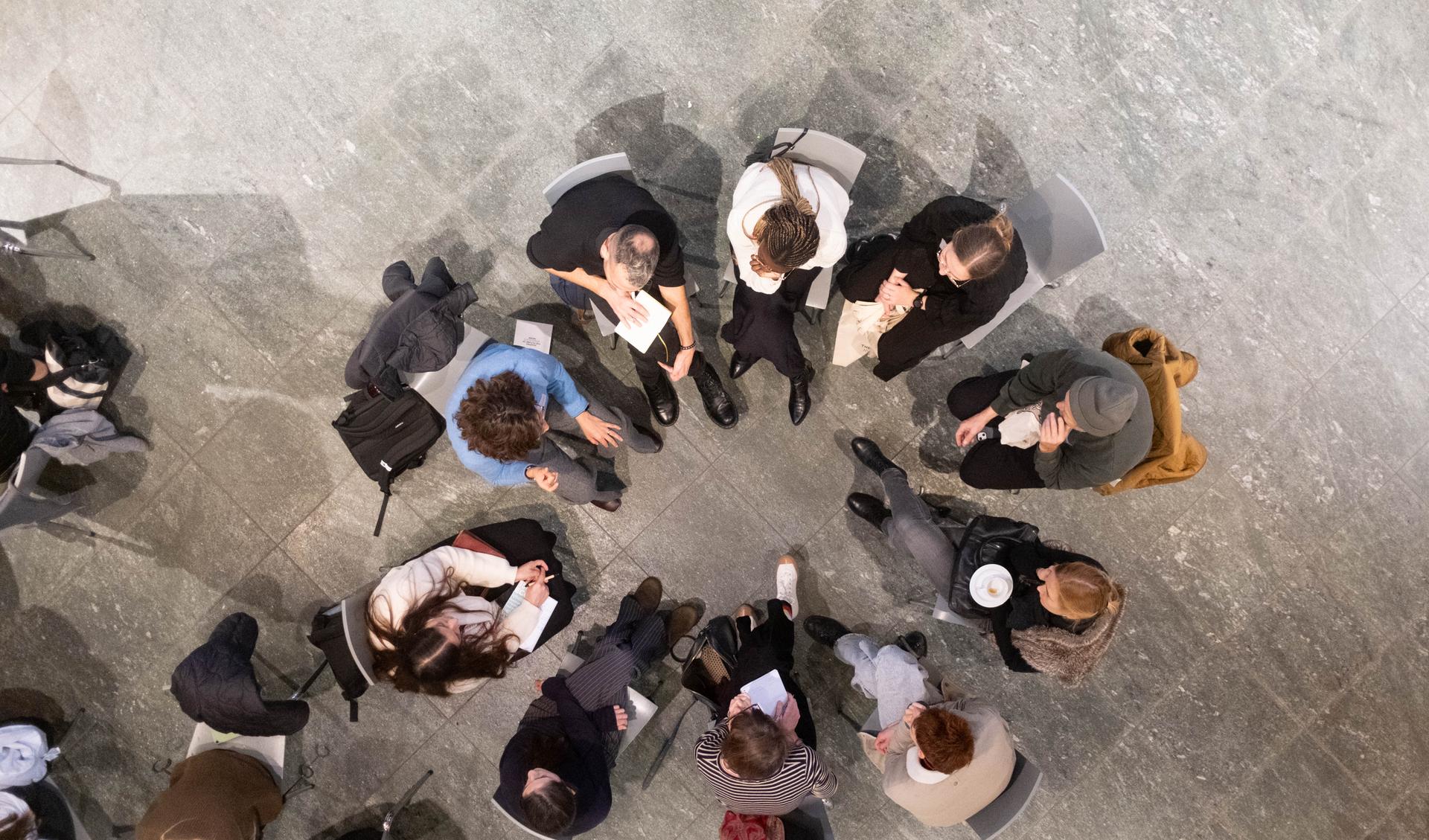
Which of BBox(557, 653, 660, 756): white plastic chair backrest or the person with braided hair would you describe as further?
BBox(557, 653, 660, 756): white plastic chair backrest

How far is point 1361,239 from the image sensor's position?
3891mm

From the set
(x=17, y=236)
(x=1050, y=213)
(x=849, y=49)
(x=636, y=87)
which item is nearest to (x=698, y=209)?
(x=636, y=87)

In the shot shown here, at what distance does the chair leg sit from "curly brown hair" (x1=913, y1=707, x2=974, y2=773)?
3122mm

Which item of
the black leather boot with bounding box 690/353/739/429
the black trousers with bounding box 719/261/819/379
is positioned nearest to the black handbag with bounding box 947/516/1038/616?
the black trousers with bounding box 719/261/819/379

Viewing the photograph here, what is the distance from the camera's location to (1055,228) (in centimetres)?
331

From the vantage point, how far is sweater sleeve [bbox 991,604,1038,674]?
3160 millimetres

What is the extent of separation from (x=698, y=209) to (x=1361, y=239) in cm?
360

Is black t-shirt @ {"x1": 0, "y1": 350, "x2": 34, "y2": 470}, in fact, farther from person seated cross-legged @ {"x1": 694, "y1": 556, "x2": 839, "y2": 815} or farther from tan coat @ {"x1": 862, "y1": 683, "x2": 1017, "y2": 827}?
tan coat @ {"x1": 862, "y1": 683, "x2": 1017, "y2": 827}

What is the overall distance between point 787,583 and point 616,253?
2037mm

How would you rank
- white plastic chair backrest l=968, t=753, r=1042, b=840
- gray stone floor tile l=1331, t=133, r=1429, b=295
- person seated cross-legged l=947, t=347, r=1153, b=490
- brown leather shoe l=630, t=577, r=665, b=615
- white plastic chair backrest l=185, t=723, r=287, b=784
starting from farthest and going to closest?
brown leather shoe l=630, t=577, r=665, b=615 < gray stone floor tile l=1331, t=133, r=1429, b=295 < white plastic chair backrest l=185, t=723, r=287, b=784 < white plastic chair backrest l=968, t=753, r=1042, b=840 < person seated cross-legged l=947, t=347, r=1153, b=490

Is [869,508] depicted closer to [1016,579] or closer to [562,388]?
[1016,579]

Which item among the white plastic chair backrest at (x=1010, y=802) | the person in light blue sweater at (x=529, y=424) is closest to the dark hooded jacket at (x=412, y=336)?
the person in light blue sweater at (x=529, y=424)

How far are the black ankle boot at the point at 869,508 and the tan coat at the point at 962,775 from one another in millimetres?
1019

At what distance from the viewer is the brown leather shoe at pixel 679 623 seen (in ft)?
13.0
